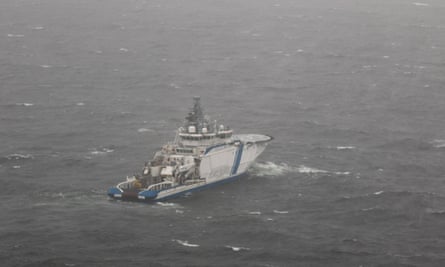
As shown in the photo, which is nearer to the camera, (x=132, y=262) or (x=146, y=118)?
(x=132, y=262)

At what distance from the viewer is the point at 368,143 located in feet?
586

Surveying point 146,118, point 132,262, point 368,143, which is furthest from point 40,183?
point 368,143

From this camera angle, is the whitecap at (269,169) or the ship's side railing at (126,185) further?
the whitecap at (269,169)

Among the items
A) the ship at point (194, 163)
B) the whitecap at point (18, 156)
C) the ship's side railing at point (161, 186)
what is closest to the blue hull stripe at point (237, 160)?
the ship at point (194, 163)

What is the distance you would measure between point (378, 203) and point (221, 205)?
23.1 meters

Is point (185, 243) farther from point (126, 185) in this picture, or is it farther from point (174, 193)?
point (126, 185)

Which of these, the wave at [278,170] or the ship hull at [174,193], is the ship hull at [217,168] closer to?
the ship hull at [174,193]

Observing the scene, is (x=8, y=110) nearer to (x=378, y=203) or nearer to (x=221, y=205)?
(x=221, y=205)

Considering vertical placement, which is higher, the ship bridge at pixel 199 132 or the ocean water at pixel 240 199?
the ship bridge at pixel 199 132

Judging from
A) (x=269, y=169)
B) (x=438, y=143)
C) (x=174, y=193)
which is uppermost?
(x=438, y=143)

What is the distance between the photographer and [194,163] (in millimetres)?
150500

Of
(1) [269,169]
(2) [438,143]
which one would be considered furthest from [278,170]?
(2) [438,143]

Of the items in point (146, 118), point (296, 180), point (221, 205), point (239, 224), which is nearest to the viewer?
point (239, 224)

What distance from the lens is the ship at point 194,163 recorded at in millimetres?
143500
